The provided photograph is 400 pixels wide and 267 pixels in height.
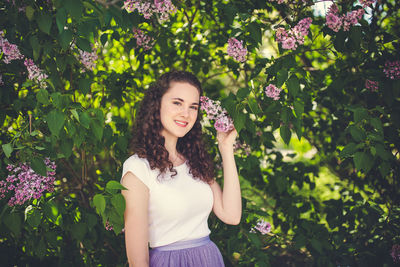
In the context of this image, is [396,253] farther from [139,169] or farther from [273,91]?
[139,169]

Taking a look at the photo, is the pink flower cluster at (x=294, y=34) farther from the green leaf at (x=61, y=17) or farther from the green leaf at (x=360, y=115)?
the green leaf at (x=61, y=17)

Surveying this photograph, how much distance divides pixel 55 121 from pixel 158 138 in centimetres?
59

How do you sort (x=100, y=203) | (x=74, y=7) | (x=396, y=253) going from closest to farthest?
(x=74, y=7), (x=100, y=203), (x=396, y=253)

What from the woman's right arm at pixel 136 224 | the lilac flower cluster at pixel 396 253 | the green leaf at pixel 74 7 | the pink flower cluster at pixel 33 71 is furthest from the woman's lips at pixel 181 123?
the lilac flower cluster at pixel 396 253

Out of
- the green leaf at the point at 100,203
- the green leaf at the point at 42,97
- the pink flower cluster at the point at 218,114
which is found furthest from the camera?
the pink flower cluster at the point at 218,114

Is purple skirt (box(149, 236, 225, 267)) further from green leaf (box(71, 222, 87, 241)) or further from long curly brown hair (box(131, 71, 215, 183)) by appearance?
green leaf (box(71, 222, 87, 241))

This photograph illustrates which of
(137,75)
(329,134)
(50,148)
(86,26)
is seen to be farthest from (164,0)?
(329,134)

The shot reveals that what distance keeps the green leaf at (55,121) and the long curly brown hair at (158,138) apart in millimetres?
440

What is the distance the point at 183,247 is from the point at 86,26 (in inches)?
47.5

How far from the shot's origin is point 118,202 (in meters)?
1.51

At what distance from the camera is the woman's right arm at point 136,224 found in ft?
5.29

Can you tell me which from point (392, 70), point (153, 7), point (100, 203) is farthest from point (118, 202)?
point (392, 70)

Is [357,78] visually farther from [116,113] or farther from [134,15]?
[116,113]

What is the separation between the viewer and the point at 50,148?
1810mm
